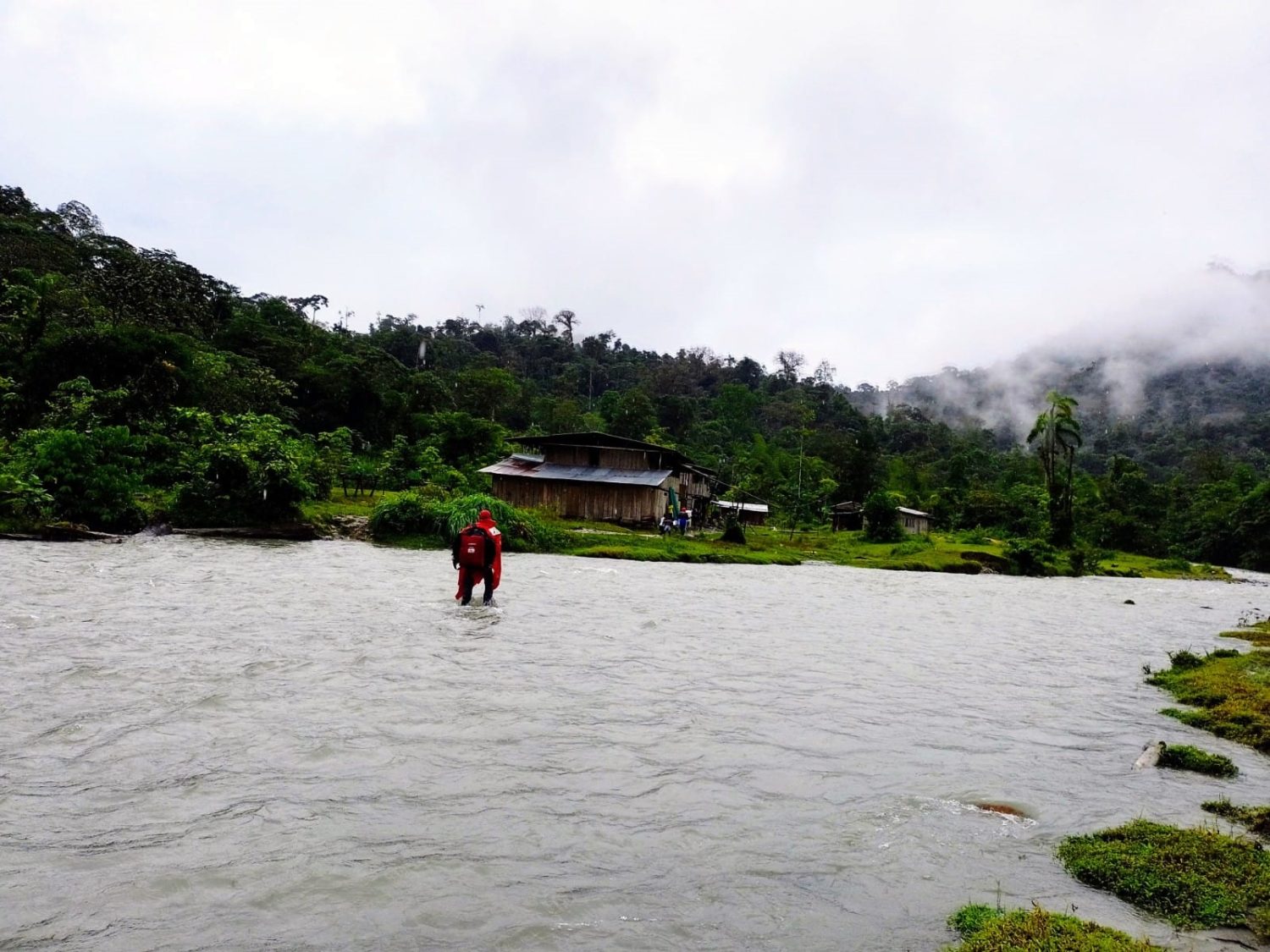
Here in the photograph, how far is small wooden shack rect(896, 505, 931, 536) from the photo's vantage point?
2386 inches

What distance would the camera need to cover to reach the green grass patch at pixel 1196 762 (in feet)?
24.8

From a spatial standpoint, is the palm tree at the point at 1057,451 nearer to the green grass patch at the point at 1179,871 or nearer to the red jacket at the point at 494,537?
the red jacket at the point at 494,537

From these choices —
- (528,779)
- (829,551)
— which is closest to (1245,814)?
(528,779)

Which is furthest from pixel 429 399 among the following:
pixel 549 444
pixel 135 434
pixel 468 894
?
pixel 468 894

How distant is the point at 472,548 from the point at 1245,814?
12161 mm

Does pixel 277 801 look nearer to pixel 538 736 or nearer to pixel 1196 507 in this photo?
pixel 538 736

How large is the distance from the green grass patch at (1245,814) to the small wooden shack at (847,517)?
57.0m

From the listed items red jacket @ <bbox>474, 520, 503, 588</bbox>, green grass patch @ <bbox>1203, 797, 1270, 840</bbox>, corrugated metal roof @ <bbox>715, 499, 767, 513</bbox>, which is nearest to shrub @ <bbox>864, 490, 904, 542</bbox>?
corrugated metal roof @ <bbox>715, 499, 767, 513</bbox>

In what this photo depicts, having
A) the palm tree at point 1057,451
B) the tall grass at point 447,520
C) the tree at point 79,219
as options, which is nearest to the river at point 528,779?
the tall grass at point 447,520

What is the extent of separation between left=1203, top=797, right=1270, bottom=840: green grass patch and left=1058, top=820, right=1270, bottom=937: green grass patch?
1.75 feet

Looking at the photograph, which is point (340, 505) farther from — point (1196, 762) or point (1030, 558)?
point (1196, 762)

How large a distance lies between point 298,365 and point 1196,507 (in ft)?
258

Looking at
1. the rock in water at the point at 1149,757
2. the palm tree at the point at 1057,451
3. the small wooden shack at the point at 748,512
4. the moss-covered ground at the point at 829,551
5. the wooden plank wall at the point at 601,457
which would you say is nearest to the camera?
the rock in water at the point at 1149,757

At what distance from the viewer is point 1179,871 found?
197 inches
